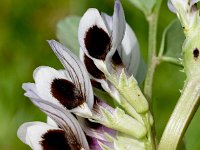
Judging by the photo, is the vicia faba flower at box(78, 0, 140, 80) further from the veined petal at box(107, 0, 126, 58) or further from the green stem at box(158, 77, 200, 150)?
the green stem at box(158, 77, 200, 150)

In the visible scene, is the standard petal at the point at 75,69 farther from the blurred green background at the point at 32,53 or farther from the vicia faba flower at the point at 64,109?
the blurred green background at the point at 32,53

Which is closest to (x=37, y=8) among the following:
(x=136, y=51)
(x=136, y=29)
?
(x=136, y=29)

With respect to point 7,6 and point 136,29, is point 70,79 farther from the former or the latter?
point 7,6

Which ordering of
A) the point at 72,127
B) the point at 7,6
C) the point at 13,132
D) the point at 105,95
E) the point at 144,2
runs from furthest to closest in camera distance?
the point at 7,6
the point at 13,132
the point at 144,2
the point at 105,95
the point at 72,127

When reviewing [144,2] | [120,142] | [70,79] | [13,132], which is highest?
[144,2]

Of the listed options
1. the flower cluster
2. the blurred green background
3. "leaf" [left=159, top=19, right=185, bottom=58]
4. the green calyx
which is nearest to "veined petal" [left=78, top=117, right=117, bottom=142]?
the flower cluster
